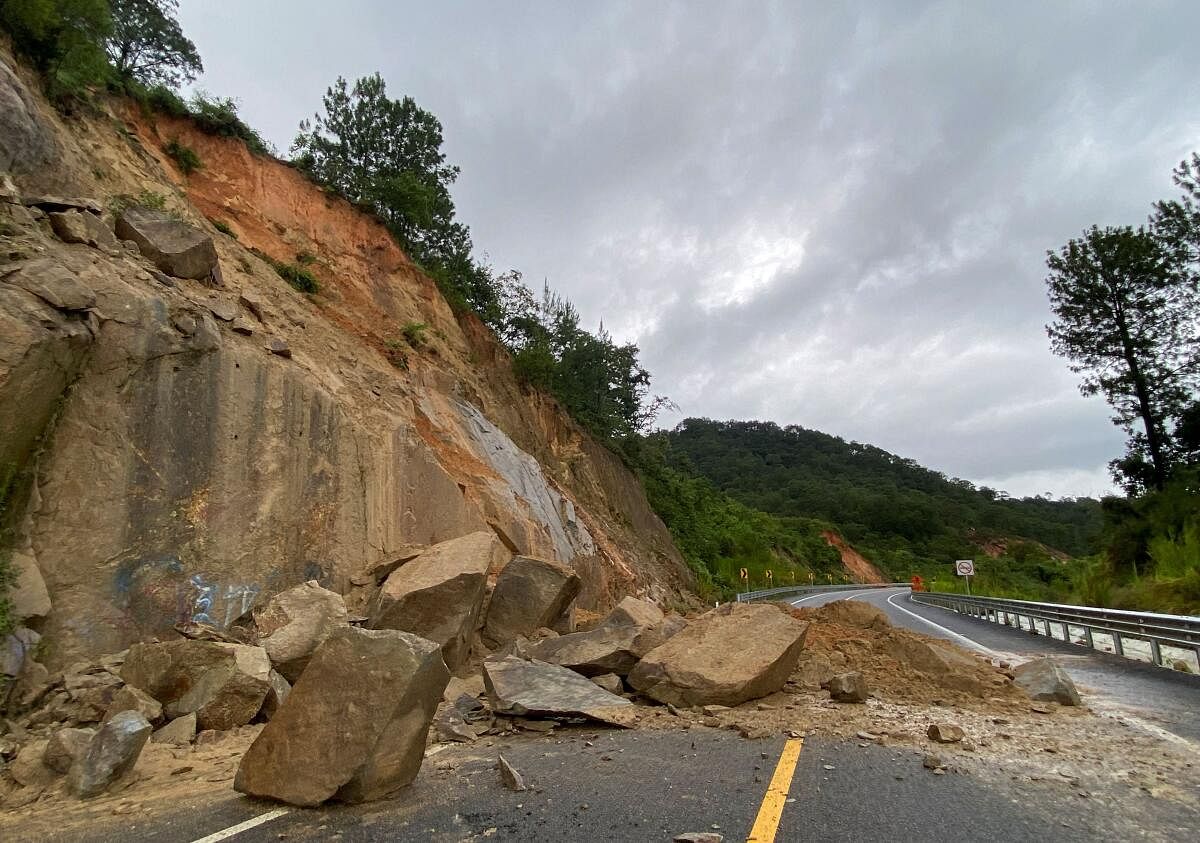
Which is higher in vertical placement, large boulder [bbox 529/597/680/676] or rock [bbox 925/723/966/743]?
large boulder [bbox 529/597/680/676]

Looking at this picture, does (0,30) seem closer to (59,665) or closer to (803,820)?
(59,665)

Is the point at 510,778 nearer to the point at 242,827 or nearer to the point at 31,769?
the point at 242,827

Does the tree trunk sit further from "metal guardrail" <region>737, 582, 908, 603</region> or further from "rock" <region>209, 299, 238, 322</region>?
"rock" <region>209, 299, 238, 322</region>

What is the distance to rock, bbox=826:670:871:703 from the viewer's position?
694cm

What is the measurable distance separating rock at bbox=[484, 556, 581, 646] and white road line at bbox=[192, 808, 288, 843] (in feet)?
18.4

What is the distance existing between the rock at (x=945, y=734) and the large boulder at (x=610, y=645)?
3372 millimetres

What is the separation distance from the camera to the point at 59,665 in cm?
666

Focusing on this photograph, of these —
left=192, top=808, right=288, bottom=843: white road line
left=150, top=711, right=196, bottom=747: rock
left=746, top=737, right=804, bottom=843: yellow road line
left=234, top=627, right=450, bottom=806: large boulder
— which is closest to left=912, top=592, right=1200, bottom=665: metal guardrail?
left=746, top=737, right=804, bottom=843: yellow road line

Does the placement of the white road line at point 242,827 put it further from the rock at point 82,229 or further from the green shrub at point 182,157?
the green shrub at point 182,157

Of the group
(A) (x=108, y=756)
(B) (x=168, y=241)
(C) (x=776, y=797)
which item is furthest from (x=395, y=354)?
(C) (x=776, y=797)

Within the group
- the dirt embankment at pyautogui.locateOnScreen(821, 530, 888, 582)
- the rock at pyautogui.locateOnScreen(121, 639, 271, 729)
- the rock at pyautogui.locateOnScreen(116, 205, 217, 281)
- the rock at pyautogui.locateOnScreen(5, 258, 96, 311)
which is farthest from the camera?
the dirt embankment at pyautogui.locateOnScreen(821, 530, 888, 582)

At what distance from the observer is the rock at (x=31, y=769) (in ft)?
15.9

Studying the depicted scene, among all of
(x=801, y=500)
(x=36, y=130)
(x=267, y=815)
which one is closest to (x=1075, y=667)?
(x=267, y=815)

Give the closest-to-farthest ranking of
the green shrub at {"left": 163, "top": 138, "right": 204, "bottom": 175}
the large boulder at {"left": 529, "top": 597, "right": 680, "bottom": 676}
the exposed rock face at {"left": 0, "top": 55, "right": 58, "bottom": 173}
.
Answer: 1. the large boulder at {"left": 529, "top": 597, "right": 680, "bottom": 676}
2. the exposed rock face at {"left": 0, "top": 55, "right": 58, "bottom": 173}
3. the green shrub at {"left": 163, "top": 138, "right": 204, "bottom": 175}
